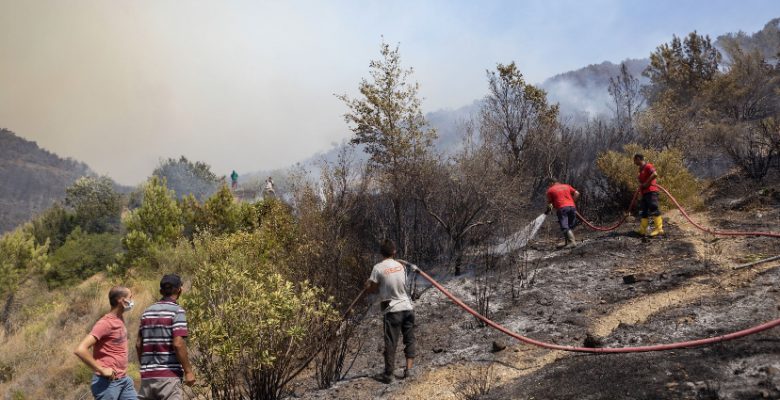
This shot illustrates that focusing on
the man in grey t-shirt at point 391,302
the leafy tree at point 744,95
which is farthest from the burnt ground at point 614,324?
the leafy tree at point 744,95

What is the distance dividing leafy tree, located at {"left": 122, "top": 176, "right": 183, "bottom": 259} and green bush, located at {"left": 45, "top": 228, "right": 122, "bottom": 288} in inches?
138

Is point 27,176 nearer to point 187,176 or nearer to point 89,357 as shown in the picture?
point 187,176

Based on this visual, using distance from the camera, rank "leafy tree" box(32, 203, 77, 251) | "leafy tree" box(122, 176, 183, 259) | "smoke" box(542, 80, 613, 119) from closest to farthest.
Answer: "leafy tree" box(122, 176, 183, 259) → "leafy tree" box(32, 203, 77, 251) → "smoke" box(542, 80, 613, 119)

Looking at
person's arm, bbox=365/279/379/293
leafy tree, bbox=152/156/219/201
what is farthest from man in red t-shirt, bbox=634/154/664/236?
leafy tree, bbox=152/156/219/201

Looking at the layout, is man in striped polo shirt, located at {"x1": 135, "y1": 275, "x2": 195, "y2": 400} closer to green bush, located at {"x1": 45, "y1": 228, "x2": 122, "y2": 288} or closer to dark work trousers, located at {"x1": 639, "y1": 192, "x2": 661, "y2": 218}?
dark work trousers, located at {"x1": 639, "y1": 192, "x2": 661, "y2": 218}

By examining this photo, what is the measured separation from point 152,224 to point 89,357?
60.0 feet

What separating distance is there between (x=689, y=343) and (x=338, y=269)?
4.42 meters

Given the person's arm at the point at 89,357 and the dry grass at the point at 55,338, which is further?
the dry grass at the point at 55,338

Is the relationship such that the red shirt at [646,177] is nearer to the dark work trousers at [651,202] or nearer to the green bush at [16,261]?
the dark work trousers at [651,202]

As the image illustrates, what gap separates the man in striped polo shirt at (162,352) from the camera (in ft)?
11.1

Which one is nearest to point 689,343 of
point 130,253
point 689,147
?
point 689,147

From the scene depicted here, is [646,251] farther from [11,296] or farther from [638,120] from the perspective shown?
[11,296]

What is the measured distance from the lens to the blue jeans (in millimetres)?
3510

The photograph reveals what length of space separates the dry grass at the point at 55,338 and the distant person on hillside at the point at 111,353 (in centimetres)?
801
